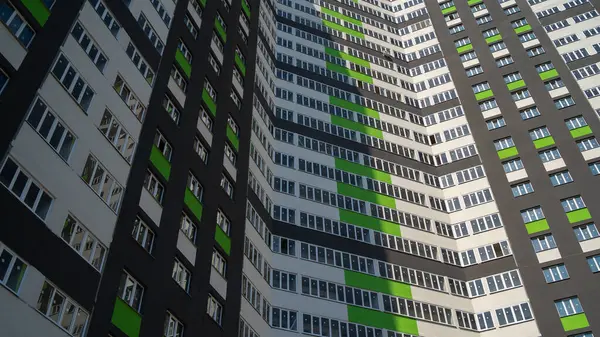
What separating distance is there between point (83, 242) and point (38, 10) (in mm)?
11387

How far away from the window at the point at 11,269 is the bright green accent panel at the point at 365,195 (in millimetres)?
36833

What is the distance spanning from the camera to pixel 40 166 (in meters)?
25.1

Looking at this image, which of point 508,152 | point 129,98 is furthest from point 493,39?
point 129,98

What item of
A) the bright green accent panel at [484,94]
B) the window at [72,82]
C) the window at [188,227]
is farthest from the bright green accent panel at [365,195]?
the window at [72,82]

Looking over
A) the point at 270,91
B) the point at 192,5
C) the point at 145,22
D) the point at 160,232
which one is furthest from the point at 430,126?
the point at 160,232

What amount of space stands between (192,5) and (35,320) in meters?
32.5

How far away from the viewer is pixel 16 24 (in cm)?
2647

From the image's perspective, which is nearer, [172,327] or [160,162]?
[172,327]

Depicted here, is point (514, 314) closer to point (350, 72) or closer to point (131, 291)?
point (350, 72)

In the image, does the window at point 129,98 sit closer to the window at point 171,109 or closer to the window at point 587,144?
the window at point 171,109

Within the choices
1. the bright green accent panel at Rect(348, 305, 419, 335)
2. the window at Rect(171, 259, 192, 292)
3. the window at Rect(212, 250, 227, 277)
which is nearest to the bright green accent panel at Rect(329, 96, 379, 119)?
the bright green accent panel at Rect(348, 305, 419, 335)

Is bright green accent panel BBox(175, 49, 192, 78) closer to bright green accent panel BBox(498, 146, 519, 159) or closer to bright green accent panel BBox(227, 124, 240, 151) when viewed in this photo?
bright green accent panel BBox(227, 124, 240, 151)

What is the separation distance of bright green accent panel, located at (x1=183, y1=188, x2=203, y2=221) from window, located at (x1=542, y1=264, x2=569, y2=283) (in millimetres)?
31518

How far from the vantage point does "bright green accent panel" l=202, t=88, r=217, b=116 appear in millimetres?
44484
